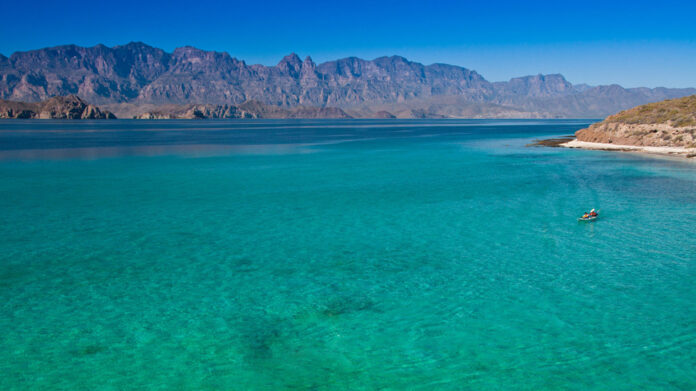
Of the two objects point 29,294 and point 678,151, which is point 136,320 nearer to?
point 29,294

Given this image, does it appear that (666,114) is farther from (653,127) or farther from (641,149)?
(641,149)

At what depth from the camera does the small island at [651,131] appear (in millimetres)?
79500

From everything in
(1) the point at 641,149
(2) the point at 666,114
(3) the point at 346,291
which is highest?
(2) the point at 666,114

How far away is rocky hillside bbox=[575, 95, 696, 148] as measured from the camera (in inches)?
3189

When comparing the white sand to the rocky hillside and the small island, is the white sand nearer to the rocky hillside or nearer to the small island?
the small island

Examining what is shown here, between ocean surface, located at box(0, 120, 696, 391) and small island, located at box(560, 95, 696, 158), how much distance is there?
47362 millimetres

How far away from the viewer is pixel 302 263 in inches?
912

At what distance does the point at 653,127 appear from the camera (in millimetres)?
86375

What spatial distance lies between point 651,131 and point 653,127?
2.78ft

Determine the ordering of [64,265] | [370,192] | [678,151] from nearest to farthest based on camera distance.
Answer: [64,265] → [370,192] → [678,151]

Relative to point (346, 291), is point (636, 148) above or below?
above

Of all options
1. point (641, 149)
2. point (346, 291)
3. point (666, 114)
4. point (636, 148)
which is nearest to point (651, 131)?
point (636, 148)

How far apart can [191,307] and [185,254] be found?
698 centimetres

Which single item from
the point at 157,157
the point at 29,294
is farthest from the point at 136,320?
the point at 157,157
